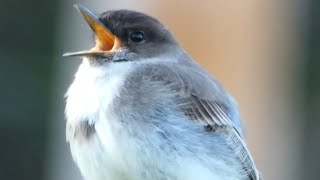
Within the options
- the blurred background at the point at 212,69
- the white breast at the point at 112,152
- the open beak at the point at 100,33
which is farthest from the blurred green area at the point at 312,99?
the white breast at the point at 112,152

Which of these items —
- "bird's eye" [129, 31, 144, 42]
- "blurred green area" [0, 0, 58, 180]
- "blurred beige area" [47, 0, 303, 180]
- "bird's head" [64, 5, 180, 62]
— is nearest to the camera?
"bird's head" [64, 5, 180, 62]

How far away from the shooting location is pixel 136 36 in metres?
5.09

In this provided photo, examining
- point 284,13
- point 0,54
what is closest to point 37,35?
point 0,54

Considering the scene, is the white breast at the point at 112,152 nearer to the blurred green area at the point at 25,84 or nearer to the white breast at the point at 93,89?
the white breast at the point at 93,89

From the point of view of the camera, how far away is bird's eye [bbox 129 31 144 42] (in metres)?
5.07

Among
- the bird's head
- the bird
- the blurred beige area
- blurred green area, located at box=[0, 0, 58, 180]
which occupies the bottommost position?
blurred green area, located at box=[0, 0, 58, 180]

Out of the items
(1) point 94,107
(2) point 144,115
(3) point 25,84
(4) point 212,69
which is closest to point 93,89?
(1) point 94,107

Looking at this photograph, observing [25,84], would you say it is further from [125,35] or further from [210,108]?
[210,108]

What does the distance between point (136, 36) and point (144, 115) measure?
51cm

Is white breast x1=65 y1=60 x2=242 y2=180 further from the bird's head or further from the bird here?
the bird's head

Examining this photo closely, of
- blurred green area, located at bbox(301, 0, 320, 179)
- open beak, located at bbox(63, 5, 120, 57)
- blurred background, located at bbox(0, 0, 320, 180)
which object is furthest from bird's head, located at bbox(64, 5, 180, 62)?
blurred green area, located at bbox(301, 0, 320, 179)

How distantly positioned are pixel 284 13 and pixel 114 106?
9.16ft

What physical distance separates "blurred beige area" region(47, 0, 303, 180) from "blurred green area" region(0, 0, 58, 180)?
690 mm

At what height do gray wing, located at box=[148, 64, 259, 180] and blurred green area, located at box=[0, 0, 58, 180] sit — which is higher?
gray wing, located at box=[148, 64, 259, 180]
